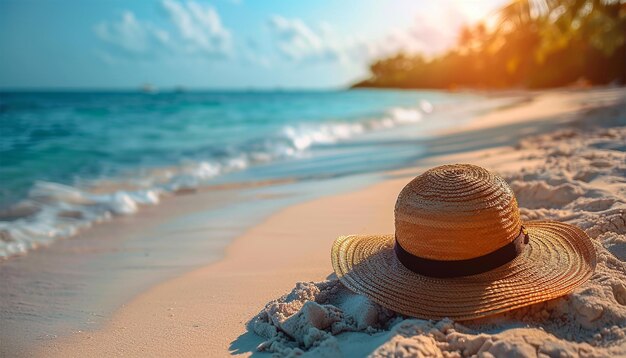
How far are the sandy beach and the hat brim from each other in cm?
7

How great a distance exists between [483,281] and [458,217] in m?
0.27

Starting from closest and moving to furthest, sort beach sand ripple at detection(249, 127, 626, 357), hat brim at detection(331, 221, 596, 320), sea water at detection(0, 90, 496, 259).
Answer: beach sand ripple at detection(249, 127, 626, 357)
hat brim at detection(331, 221, 596, 320)
sea water at detection(0, 90, 496, 259)

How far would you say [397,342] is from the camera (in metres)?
1.78

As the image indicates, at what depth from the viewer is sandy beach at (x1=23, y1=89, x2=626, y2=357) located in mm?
1844

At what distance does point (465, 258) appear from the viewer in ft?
6.61

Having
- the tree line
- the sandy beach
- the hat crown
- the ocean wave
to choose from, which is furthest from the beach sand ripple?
the tree line

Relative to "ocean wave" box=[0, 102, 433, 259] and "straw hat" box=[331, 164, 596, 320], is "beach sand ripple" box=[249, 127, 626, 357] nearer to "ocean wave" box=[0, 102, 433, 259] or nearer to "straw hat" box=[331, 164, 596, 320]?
"straw hat" box=[331, 164, 596, 320]

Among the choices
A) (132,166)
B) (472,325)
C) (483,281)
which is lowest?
(472,325)

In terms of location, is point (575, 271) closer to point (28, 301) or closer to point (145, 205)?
point (28, 301)

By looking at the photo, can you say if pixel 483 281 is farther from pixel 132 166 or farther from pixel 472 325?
pixel 132 166

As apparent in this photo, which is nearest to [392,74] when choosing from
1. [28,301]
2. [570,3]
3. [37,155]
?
[570,3]

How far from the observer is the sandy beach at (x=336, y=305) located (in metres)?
1.84

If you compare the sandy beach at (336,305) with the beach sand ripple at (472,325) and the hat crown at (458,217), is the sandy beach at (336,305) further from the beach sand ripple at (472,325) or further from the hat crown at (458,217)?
the hat crown at (458,217)

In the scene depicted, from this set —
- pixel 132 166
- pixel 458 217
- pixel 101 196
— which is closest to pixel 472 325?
pixel 458 217
